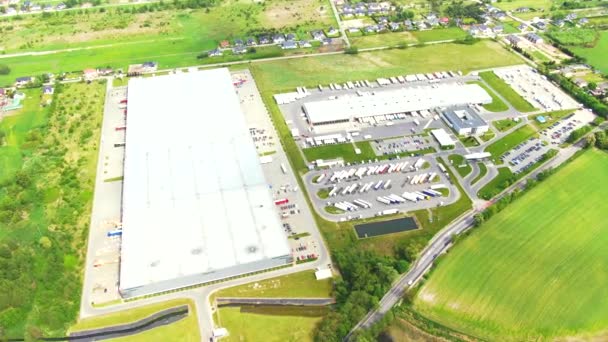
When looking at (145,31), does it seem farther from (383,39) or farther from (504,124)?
(504,124)

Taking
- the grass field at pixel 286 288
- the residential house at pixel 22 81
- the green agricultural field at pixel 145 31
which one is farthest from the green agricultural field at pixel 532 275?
the residential house at pixel 22 81

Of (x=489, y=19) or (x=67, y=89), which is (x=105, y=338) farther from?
(x=489, y=19)

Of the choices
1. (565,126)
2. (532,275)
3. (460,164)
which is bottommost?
(532,275)

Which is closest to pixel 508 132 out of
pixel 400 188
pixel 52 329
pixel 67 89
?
pixel 400 188

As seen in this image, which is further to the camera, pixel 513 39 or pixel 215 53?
pixel 513 39

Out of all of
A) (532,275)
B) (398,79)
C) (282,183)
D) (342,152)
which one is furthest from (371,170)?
(398,79)

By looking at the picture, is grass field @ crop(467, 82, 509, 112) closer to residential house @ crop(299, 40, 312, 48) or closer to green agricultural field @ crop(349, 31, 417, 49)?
green agricultural field @ crop(349, 31, 417, 49)
